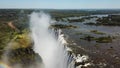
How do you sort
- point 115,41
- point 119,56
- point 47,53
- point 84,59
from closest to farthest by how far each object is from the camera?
point 84,59 → point 119,56 → point 47,53 → point 115,41

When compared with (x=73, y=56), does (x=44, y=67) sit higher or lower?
lower

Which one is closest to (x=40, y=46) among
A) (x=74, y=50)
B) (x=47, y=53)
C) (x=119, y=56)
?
(x=47, y=53)

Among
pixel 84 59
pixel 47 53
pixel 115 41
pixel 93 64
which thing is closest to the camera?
pixel 93 64

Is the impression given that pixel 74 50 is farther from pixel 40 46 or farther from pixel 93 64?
pixel 40 46

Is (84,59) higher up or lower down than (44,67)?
higher up

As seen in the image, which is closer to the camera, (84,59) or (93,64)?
(93,64)

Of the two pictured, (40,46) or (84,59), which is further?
(40,46)

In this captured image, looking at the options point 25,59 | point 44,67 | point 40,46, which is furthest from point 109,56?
point 40,46

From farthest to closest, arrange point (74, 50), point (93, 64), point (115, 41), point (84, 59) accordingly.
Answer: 1. point (115, 41)
2. point (74, 50)
3. point (84, 59)
4. point (93, 64)

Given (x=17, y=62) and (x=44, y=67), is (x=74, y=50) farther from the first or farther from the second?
(x=17, y=62)
